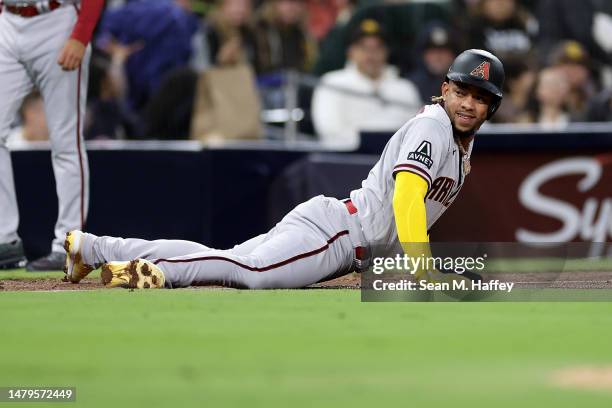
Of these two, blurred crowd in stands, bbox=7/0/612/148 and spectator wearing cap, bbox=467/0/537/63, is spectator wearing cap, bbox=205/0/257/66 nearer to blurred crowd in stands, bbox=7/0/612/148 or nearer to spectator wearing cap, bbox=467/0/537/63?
blurred crowd in stands, bbox=7/0/612/148

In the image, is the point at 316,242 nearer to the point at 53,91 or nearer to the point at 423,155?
the point at 423,155

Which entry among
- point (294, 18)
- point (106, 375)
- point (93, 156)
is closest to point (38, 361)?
point (106, 375)

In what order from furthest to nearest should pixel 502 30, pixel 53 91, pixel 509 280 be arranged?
pixel 502 30, pixel 53 91, pixel 509 280

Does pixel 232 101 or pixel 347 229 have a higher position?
pixel 232 101

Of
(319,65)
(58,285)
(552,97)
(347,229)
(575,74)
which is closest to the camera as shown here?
(347,229)

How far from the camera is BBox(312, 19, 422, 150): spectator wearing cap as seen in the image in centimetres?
1202

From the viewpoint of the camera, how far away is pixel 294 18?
13383 millimetres

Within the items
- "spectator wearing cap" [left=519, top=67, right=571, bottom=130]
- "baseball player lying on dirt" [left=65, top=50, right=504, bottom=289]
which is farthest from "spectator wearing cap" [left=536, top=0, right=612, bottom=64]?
"baseball player lying on dirt" [left=65, top=50, right=504, bottom=289]

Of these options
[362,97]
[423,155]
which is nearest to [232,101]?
[362,97]

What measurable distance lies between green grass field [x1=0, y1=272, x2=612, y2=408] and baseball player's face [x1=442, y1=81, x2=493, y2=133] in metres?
0.91

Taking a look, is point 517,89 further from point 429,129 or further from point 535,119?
point 429,129

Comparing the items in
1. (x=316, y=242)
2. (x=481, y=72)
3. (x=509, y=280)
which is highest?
(x=481, y=72)

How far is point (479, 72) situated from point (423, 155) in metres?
0.49

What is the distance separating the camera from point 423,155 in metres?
6.30
